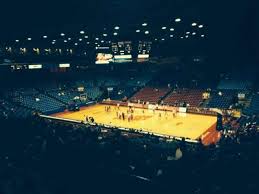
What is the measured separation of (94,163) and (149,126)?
19.5m

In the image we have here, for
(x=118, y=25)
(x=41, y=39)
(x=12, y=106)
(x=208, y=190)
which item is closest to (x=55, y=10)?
(x=118, y=25)

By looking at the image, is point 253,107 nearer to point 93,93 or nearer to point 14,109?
point 93,93

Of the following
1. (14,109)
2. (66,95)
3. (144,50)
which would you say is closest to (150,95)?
(144,50)

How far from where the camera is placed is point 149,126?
25.4m

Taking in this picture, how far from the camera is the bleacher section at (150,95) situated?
35.9 m

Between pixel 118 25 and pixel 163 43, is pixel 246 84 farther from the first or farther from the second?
pixel 118 25

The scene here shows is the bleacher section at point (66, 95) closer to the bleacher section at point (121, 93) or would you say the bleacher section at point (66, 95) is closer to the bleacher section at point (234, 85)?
the bleacher section at point (121, 93)

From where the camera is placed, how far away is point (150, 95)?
1457 inches

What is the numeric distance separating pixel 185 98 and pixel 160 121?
7385mm

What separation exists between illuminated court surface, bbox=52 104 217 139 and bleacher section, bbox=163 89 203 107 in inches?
93.0

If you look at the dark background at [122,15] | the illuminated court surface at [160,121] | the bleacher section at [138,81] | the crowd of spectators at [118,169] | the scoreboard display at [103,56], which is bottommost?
the illuminated court surface at [160,121]

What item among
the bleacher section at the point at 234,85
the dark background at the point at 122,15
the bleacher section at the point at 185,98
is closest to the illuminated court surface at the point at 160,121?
the bleacher section at the point at 185,98

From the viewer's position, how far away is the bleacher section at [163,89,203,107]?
32441 mm

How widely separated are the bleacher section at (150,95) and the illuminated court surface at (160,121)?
262 centimetres
